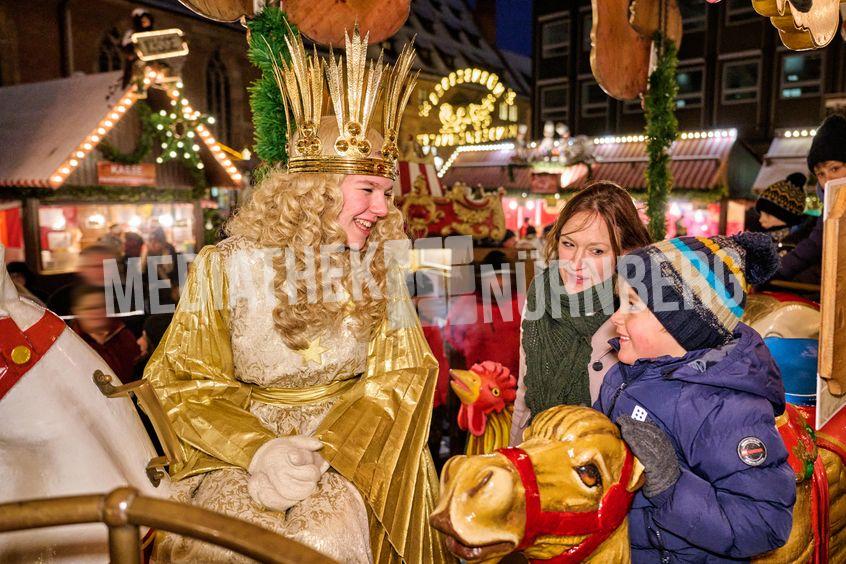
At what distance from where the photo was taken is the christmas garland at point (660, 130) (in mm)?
3968

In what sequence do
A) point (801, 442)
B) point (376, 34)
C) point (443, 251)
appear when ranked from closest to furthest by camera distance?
1. point (801, 442)
2. point (376, 34)
3. point (443, 251)

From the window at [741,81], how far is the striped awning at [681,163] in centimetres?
367

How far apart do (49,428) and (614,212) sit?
79.5 inches

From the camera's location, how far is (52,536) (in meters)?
1.43

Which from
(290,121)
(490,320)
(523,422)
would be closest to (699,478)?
(523,422)

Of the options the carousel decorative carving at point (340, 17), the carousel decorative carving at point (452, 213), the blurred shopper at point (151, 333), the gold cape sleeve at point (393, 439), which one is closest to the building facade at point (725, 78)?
the carousel decorative carving at point (452, 213)

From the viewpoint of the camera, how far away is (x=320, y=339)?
228cm

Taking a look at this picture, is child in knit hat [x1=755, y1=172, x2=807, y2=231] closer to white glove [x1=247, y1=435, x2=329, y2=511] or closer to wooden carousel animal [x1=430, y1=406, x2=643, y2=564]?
wooden carousel animal [x1=430, y1=406, x2=643, y2=564]

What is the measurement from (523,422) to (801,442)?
1008 mm

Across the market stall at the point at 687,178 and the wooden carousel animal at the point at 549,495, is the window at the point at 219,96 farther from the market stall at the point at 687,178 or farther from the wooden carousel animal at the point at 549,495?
the wooden carousel animal at the point at 549,495

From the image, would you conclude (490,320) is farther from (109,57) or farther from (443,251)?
(109,57)

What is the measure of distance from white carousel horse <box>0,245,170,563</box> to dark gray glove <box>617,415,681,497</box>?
1.28 meters

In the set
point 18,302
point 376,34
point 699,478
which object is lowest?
point 699,478

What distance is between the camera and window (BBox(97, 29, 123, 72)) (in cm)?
2069
